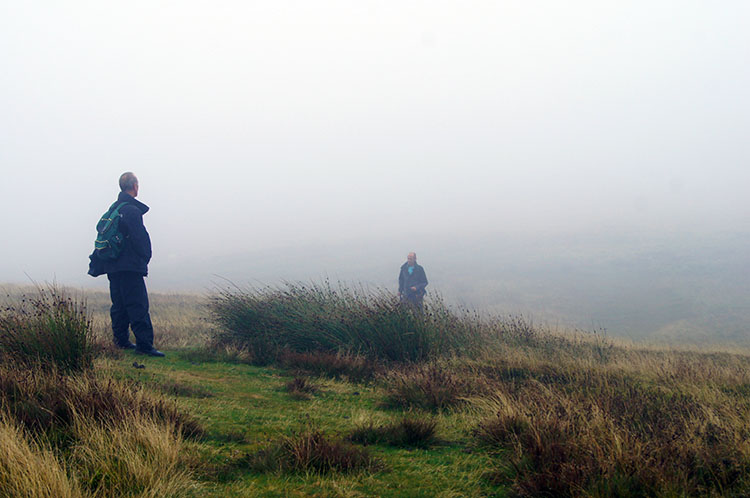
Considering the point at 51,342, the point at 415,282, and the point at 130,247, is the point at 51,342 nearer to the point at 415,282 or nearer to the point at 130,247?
the point at 130,247

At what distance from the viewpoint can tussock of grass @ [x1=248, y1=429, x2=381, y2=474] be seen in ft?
12.0

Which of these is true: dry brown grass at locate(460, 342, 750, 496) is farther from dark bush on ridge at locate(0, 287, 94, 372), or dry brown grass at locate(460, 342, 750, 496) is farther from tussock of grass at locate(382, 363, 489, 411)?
dark bush on ridge at locate(0, 287, 94, 372)

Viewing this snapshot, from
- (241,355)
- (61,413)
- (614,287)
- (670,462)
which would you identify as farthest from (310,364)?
(614,287)

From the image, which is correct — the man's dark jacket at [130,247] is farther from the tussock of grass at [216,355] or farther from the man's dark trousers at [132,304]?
the tussock of grass at [216,355]

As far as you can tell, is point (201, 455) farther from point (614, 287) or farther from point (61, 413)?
point (614, 287)

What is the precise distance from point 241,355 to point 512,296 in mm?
35113

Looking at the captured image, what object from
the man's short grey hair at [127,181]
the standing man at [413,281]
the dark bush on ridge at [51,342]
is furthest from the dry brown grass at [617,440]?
the standing man at [413,281]

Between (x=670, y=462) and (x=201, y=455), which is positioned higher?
(x=201, y=455)

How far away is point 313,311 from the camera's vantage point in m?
10.1

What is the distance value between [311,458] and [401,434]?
1111mm

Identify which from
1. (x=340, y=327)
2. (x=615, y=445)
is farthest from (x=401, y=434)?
(x=340, y=327)

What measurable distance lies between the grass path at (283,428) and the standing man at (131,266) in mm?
515

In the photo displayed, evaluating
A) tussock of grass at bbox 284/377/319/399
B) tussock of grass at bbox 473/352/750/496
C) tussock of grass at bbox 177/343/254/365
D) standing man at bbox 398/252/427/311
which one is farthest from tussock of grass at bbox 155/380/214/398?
standing man at bbox 398/252/427/311

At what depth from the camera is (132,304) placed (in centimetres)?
771
